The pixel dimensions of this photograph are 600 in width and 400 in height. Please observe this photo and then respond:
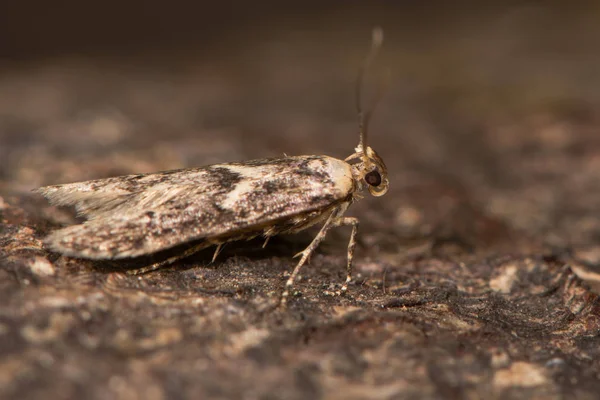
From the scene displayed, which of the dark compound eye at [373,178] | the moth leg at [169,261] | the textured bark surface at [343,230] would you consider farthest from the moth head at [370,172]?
the moth leg at [169,261]

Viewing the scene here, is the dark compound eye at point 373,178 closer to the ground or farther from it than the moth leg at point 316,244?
farther from it

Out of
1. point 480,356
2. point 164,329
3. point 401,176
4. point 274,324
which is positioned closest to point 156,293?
point 164,329

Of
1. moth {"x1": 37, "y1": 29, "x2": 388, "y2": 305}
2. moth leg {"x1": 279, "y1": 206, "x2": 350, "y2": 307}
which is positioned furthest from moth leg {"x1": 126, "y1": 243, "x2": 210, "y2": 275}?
moth leg {"x1": 279, "y1": 206, "x2": 350, "y2": 307}

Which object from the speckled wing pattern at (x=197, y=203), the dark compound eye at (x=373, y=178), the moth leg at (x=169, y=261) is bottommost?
the moth leg at (x=169, y=261)

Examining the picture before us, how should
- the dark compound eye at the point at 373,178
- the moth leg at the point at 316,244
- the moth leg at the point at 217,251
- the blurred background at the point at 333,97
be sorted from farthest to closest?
the blurred background at the point at 333,97 < the dark compound eye at the point at 373,178 < the moth leg at the point at 217,251 < the moth leg at the point at 316,244

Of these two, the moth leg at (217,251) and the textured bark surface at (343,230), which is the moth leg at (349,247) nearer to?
the textured bark surface at (343,230)

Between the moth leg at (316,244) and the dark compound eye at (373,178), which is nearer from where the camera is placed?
the moth leg at (316,244)

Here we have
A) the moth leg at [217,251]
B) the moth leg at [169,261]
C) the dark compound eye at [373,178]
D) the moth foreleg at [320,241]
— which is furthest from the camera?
the dark compound eye at [373,178]

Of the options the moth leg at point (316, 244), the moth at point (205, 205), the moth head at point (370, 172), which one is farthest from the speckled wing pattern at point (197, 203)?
the moth head at point (370, 172)
